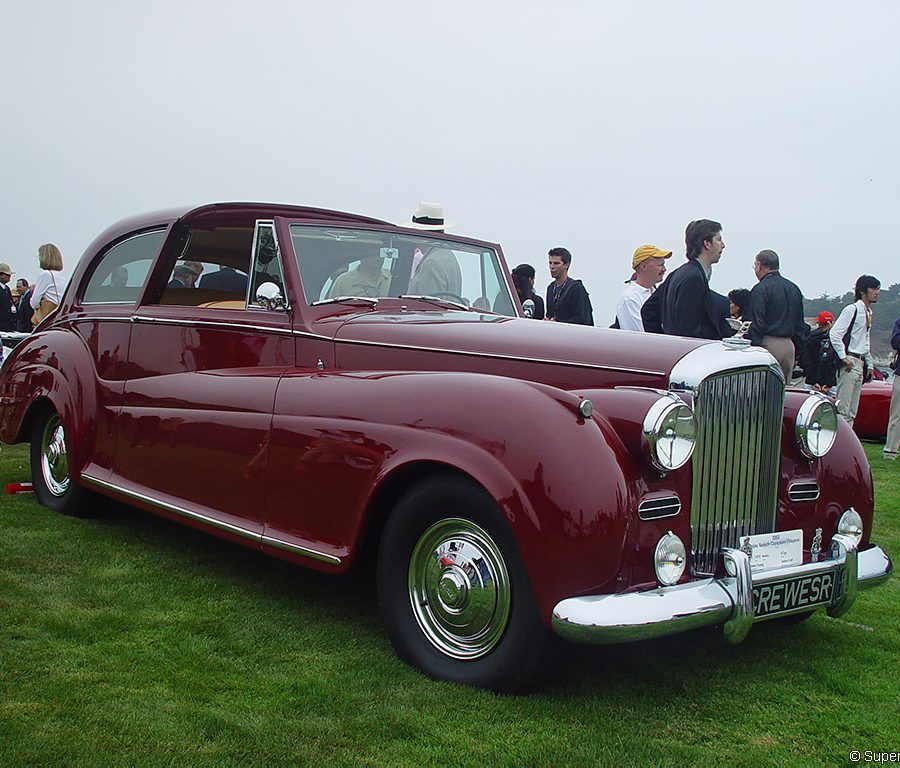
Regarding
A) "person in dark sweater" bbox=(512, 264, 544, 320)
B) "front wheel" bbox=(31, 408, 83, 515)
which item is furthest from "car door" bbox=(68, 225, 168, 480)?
"person in dark sweater" bbox=(512, 264, 544, 320)

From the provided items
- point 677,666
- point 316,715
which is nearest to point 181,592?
point 316,715

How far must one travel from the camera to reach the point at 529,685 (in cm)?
292

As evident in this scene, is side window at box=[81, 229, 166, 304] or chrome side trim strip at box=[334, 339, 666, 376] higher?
side window at box=[81, 229, 166, 304]

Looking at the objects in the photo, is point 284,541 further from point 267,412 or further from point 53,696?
point 53,696

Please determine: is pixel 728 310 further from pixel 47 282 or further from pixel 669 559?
pixel 47 282

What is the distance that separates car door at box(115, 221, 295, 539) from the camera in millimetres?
3773

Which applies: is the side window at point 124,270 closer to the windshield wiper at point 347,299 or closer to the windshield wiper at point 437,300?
the windshield wiper at point 347,299

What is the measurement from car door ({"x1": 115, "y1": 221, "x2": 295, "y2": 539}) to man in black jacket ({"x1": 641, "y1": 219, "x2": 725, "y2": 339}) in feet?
8.60

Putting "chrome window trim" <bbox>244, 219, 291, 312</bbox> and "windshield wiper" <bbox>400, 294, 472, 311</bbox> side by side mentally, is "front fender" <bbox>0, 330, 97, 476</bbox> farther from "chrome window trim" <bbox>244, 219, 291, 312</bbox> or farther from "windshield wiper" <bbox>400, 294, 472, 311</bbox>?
"windshield wiper" <bbox>400, 294, 472, 311</bbox>

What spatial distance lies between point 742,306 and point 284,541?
261 inches

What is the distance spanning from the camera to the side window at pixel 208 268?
4875 mm

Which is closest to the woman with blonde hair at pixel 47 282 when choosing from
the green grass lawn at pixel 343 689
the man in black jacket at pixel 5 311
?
the man in black jacket at pixel 5 311

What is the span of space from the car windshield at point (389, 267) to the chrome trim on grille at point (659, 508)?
76.2 inches

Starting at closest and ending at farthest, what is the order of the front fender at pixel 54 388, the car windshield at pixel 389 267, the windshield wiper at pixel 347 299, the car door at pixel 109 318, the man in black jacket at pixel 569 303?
the windshield wiper at pixel 347 299 → the car windshield at pixel 389 267 → the car door at pixel 109 318 → the front fender at pixel 54 388 → the man in black jacket at pixel 569 303
